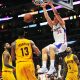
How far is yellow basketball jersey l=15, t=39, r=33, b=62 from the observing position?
31.0 ft

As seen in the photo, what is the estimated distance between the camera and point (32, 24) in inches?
1321

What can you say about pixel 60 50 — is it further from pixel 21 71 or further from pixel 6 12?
pixel 6 12

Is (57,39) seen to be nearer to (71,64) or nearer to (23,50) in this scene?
(23,50)

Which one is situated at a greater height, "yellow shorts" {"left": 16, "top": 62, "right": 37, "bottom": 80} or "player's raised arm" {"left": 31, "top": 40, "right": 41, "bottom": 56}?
"player's raised arm" {"left": 31, "top": 40, "right": 41, "bottom": 56}

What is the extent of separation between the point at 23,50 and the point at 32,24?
2415cm

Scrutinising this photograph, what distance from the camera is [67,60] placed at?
45.4ft

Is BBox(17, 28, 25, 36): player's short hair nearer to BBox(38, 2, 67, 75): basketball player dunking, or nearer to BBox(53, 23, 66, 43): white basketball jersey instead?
BBox(38, 2, 67, 75): basketball player dunking

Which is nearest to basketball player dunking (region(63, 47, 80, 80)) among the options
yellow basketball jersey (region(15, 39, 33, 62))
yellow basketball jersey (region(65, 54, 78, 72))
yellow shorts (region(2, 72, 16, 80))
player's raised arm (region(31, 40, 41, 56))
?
yellow basketball jersey (region(65, 54, 78, 72))

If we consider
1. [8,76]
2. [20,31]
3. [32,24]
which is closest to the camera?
[20,31]

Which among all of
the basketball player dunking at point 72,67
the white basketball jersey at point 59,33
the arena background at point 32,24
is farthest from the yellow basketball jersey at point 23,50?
the arena background at point 32,24

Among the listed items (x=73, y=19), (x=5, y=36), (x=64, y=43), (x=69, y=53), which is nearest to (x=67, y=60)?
(x=69, y=53)

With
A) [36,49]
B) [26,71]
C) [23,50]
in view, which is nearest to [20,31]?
[23,50]

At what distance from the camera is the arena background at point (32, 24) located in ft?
96.9

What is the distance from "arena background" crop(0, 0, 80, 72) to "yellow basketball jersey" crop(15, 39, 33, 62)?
19000 millimetres
